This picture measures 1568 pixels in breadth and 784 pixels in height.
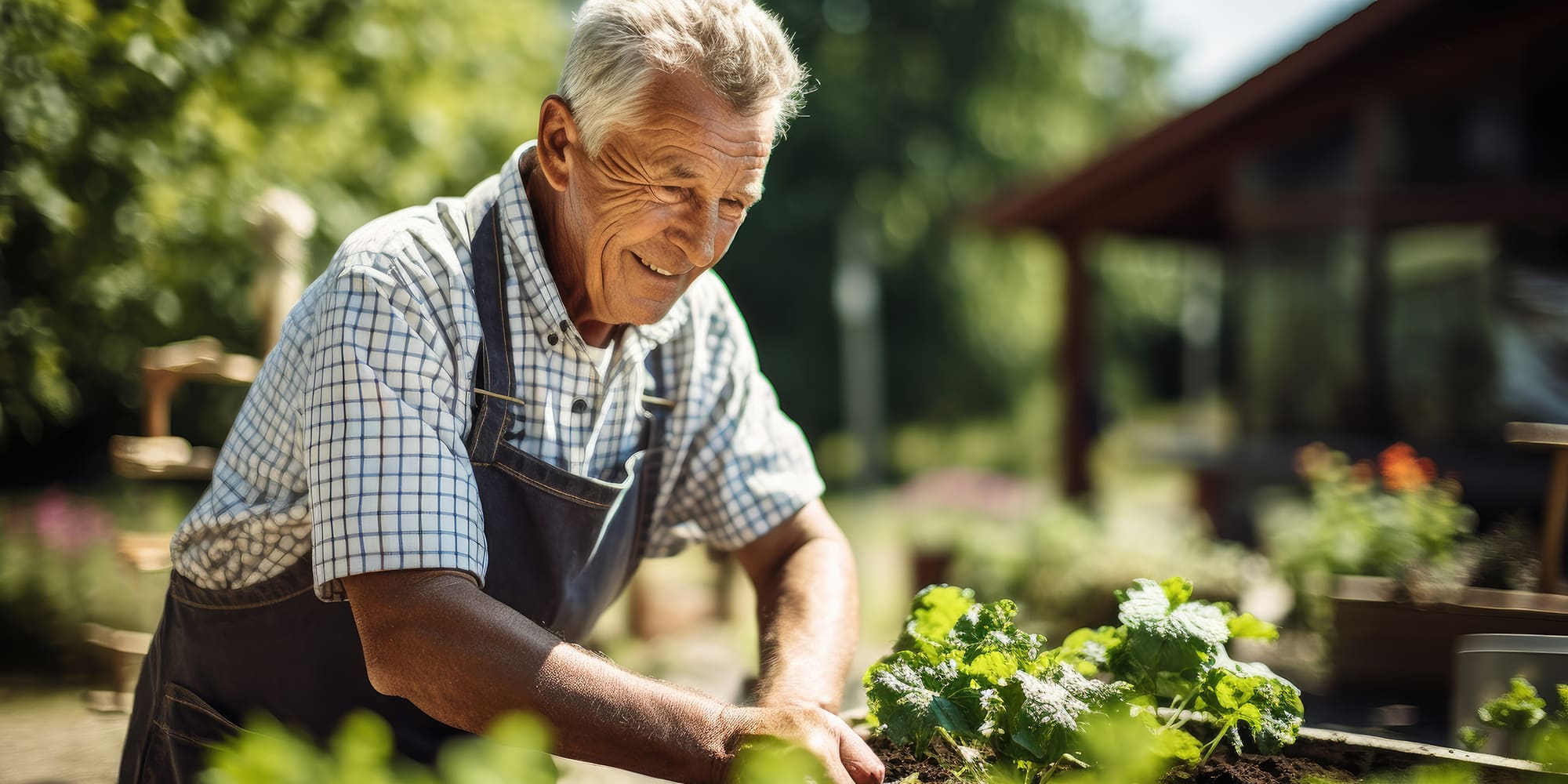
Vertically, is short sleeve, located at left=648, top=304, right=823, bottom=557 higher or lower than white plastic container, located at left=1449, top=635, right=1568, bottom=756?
higher

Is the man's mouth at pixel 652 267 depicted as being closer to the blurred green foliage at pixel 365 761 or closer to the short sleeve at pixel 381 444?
the short sleeve at pixel 381 444

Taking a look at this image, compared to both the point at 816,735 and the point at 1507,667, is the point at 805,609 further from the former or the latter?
the point at 1507,667

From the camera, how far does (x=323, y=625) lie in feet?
5.37

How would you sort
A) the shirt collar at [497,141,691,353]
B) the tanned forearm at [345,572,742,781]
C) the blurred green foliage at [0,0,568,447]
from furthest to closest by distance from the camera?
the blurred green foliage at [0,0,568,447]
the shirt collar at [497,141,691,353]
the tanned forearm at [345,572,742,781]

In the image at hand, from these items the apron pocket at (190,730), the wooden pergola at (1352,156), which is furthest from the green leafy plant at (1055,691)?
the wooden pergola at (1352,156)

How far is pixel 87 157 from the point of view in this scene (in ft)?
14.1

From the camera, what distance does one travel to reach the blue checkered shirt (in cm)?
139

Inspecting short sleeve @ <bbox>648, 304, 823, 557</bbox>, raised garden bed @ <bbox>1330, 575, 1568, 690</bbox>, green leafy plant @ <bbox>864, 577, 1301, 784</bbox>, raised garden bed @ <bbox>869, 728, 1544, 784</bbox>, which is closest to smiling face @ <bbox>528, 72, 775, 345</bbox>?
short sleeve @ <bbox>648, 304, 823, 557</bbox>

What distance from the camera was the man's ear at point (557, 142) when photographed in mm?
1675

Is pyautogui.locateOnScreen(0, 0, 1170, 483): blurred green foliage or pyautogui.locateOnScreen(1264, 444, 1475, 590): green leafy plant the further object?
pyautogui.locateOnScreen(1264, 444, 1475, 590): green leafy plant

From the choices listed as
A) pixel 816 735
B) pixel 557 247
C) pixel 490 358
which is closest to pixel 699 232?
pixel 557 247

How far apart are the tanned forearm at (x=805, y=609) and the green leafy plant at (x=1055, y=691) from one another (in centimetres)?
13

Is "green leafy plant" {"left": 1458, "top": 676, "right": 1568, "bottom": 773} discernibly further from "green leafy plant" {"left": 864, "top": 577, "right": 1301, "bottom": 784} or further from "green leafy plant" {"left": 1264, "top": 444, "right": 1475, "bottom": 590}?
"green leafy plant" {"left": 1264, "top": 444, "right": 1475, "bottom": 590}

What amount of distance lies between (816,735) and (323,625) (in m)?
0.75
